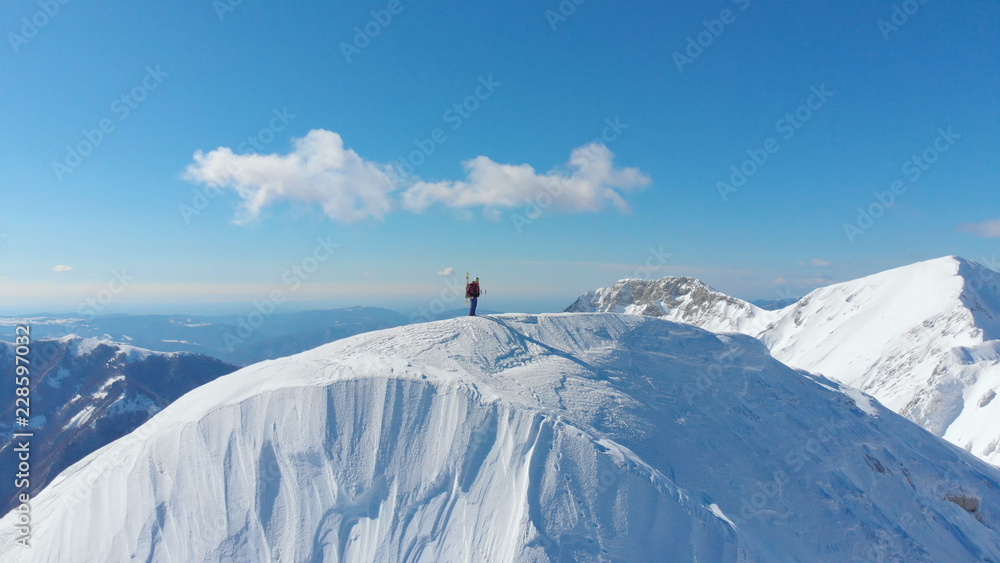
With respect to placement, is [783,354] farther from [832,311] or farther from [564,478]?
[564,478]

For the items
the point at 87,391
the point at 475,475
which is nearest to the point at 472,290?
the point at 475,475

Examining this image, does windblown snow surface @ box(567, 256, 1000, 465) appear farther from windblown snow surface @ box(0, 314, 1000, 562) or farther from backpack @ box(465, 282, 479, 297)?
backpack @ box(465, 282, 479, 297)

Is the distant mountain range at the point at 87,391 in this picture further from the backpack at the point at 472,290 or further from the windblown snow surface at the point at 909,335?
the windblown snow surface at the point at 909,335

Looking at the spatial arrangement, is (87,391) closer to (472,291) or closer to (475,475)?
(472,291)

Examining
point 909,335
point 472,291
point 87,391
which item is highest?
point 472,291

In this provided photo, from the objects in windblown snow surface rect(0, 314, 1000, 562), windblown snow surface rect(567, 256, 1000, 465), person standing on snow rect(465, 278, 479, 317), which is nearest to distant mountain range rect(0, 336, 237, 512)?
windblown snow surface rect(0, 314, 1000, 562)

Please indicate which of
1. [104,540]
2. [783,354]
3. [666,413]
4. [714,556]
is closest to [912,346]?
[783,354]
